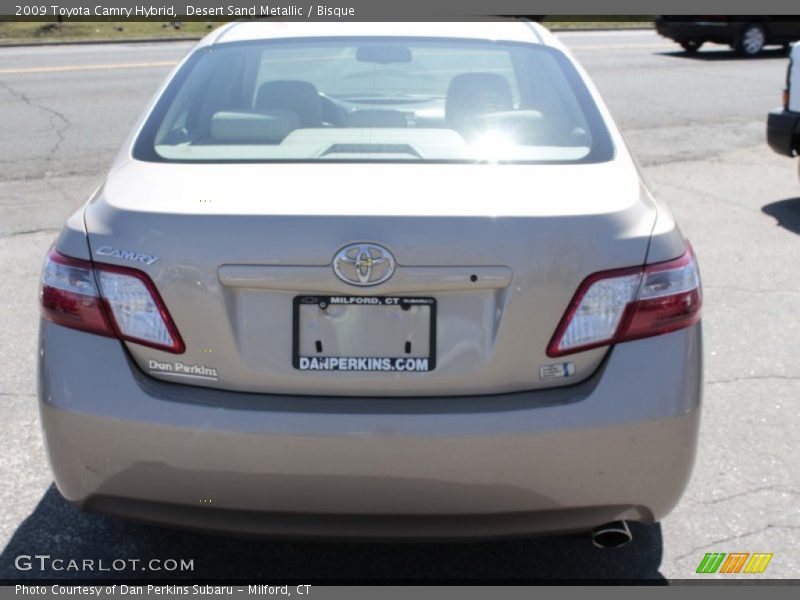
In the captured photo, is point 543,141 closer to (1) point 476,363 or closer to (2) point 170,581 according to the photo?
(1) point 476,363

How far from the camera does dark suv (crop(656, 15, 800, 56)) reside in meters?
20.8

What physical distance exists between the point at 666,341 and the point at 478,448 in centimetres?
59

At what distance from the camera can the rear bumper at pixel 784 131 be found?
803 centimetres

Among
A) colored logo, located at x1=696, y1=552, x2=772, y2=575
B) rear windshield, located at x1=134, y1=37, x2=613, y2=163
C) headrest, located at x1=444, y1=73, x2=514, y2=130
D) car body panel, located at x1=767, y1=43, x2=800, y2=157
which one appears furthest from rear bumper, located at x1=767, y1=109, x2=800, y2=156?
colored logo, located at x1=696, y1=552, x2=772, y2=575

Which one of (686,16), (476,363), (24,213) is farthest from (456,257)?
(686,16)

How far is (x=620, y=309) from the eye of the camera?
276 cm

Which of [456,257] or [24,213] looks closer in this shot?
[456,257]

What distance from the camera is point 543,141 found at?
3381 mm

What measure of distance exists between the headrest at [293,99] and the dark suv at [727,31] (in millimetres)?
18379

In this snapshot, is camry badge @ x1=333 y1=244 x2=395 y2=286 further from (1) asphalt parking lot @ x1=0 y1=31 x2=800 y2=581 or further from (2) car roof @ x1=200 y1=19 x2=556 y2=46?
(2) car roof @ x1=200 y1=19 x2=556 y2=46

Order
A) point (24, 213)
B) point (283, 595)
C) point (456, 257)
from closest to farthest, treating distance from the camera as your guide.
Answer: point (456, 257) < point (283, 595) < point (24, 213)
